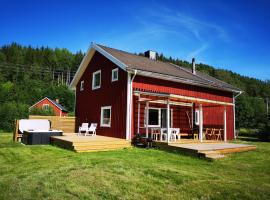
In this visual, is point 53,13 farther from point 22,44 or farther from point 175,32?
point 22,44

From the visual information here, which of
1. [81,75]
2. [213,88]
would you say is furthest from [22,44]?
[213,88]

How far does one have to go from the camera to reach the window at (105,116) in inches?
527

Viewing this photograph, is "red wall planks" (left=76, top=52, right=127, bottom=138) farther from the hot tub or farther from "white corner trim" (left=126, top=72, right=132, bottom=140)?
the hot tub

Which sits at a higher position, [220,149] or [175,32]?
[175,32]

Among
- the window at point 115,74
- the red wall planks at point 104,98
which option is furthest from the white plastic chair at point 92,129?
the window at point 115,74

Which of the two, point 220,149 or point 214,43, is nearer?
point 220,149

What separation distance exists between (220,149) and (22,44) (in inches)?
2598

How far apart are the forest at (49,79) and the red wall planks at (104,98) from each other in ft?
64.7

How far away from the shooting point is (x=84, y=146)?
9562 mm

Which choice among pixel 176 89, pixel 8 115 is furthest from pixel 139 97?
pixel 8 115

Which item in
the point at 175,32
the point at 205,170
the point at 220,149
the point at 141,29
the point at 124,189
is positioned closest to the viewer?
the point at 124,189

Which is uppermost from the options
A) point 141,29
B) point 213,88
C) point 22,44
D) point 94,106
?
point 22,44

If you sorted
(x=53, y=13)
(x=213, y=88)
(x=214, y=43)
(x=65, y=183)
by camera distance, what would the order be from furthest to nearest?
(x=213, y=88) → (x=214, y=43) → (x=53, y=13) → (x=65, y=183)

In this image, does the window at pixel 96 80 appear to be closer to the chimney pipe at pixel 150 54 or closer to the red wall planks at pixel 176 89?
the red wall planks at pixel 176 89
